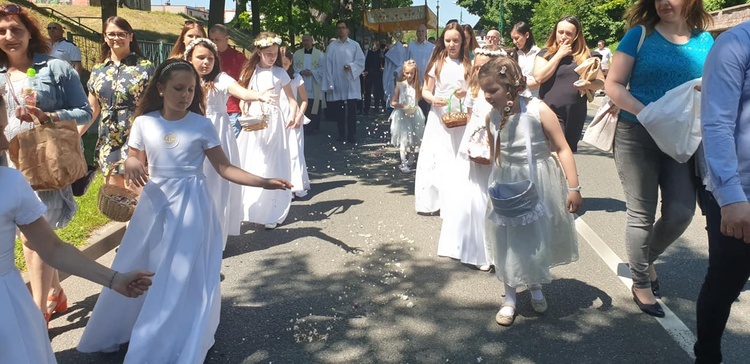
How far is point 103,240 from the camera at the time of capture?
5.92 metres

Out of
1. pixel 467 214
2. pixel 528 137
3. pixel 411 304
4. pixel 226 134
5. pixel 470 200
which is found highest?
pixel 528 137

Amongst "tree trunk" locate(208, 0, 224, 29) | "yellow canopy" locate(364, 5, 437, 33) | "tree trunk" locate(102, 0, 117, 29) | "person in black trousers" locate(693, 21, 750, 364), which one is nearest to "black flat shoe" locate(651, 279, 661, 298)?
"person in black trousers" locate(693, 21, 750, 364)

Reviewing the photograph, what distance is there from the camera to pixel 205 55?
5504mm

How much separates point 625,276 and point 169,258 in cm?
336

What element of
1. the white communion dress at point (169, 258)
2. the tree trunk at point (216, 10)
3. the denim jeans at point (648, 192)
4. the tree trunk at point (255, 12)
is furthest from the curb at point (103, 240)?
the tree trunk at point (255, 12)

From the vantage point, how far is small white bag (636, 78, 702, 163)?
147 inches

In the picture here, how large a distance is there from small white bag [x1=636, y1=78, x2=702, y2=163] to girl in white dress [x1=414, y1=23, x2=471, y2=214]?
2240 millimetres

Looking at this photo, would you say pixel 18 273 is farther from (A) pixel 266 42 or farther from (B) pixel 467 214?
(A) pixel 266 42

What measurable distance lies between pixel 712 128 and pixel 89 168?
11.8 ft

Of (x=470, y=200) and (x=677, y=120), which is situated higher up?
(x=677, y=120)

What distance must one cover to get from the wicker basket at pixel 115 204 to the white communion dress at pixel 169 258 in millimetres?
236

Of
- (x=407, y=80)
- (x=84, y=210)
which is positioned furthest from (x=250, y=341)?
(x=407, y=80)

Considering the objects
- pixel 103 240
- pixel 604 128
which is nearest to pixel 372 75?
pixel 103 240

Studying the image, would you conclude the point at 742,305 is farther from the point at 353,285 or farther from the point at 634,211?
the point at 353,285
